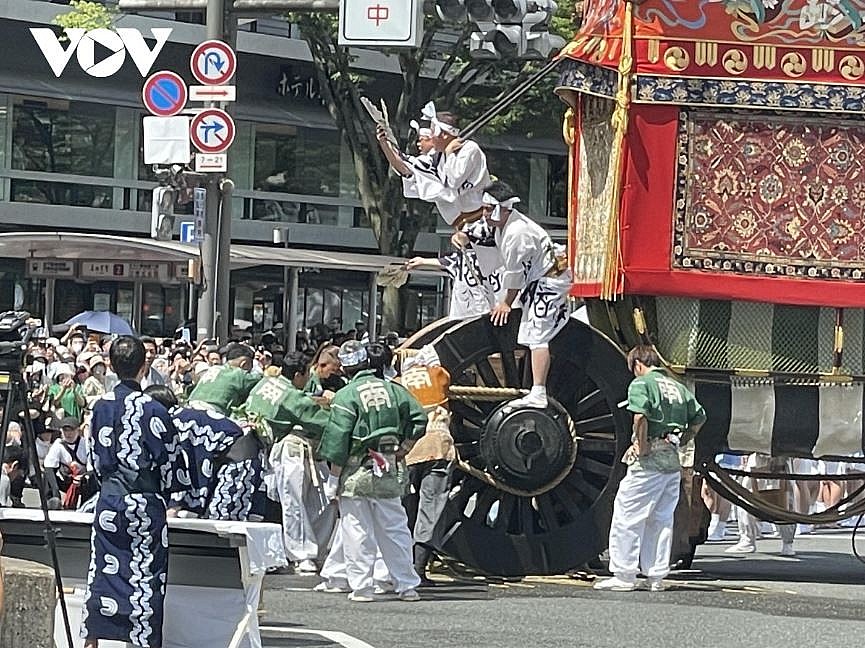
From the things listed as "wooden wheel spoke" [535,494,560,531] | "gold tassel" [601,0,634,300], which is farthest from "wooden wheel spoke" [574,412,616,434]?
"gold tassel" [601,0,634,300]

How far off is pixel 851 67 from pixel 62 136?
85.0ft

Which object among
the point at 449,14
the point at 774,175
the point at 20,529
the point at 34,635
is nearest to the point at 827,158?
the point at 774,175

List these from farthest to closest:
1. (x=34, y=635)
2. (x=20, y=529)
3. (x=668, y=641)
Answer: (x=668, y=641) → (x=20, y=529) → (x=34, y=635)

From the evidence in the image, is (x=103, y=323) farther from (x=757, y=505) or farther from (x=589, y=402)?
(x=757, y=505)

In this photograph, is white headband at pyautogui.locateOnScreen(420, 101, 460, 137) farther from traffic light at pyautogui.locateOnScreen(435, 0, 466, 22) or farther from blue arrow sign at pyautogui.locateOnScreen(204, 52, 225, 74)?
blue arrow sign at pyautogui.locateOnScreen(204, 52, 225, 74)

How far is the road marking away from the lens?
971 centimetres

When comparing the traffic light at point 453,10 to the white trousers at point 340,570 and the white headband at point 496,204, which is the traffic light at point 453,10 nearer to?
the white headband at point 496,204

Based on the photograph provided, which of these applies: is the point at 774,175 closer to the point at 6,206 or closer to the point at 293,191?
the point at 6,206

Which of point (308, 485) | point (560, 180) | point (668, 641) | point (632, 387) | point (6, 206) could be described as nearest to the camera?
point (668, 641)

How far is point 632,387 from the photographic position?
40.4 feet

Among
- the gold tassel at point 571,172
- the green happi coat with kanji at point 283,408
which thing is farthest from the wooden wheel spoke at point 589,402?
the green happi coat with kanji at point 283,408

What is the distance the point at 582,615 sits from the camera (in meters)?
11.0

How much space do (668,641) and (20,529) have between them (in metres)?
3.60

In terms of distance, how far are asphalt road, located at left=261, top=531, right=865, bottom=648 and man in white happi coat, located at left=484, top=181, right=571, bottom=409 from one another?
158cm
